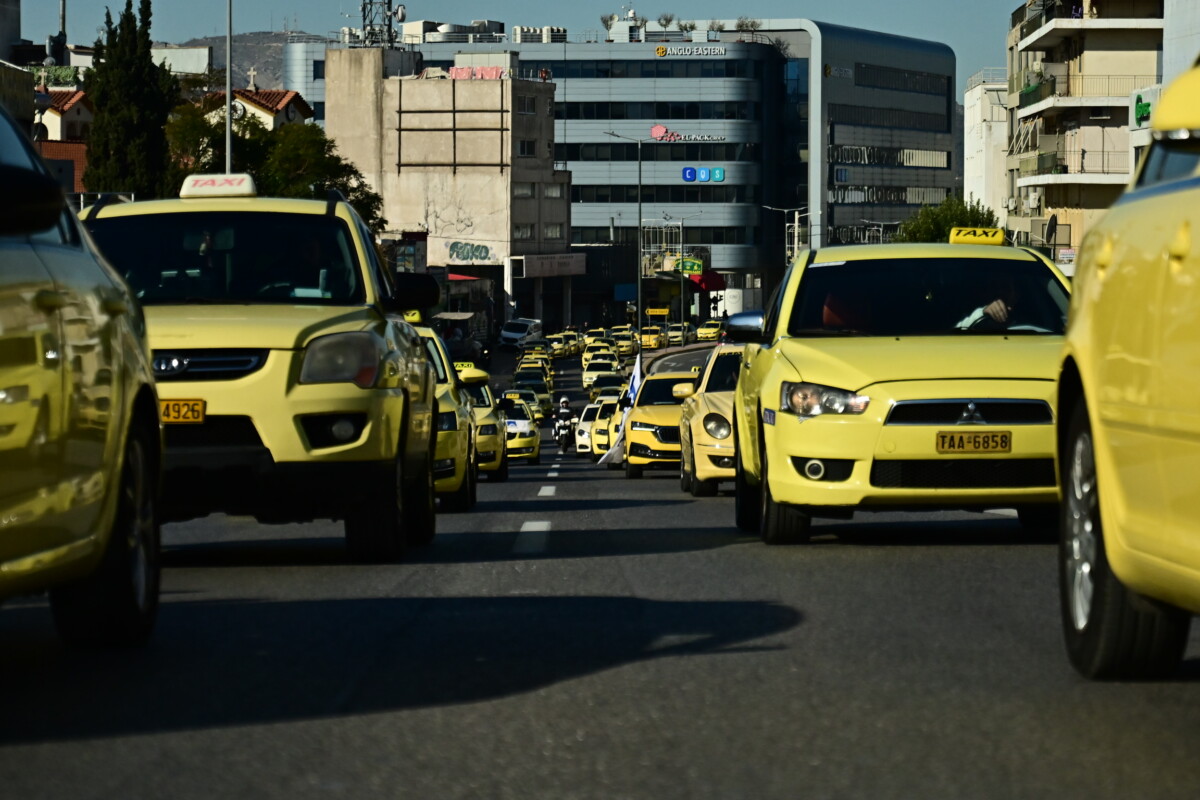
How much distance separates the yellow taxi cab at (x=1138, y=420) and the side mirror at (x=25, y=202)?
8.97 feet

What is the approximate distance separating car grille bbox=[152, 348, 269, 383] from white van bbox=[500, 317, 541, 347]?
398 ft

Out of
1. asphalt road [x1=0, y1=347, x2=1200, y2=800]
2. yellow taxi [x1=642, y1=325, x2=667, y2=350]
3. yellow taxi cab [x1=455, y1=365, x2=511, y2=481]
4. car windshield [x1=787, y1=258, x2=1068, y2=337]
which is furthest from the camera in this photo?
yellow taxi [x1=642, y1=325, x2=667, y2=350]

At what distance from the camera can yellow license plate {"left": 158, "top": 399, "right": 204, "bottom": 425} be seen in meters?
10.5

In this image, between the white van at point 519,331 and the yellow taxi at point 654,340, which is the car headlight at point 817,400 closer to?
the yellow taxi at point 654,340

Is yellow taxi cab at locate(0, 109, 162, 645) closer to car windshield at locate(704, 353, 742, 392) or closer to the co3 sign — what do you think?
car windshield at locate(704, 353, 742, 392)

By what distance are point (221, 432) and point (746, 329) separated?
12.6 ft

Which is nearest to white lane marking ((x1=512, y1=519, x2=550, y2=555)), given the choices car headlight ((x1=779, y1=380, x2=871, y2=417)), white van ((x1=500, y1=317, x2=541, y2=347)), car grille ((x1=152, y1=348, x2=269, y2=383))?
car headlight ((x1=779, y1=380, x2=871, y2=417))

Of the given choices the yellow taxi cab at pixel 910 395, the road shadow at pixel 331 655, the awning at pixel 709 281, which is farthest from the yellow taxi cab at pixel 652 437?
the awning at pixel 709 281

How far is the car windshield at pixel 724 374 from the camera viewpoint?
22938mm

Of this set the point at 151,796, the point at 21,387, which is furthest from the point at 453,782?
the point at 21,387

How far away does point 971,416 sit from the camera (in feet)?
37.1

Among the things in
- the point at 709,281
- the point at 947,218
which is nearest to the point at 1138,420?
the point at 947,218

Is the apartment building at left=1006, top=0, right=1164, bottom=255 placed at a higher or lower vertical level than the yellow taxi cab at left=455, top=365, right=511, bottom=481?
higher

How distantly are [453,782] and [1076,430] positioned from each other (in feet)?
7.77
